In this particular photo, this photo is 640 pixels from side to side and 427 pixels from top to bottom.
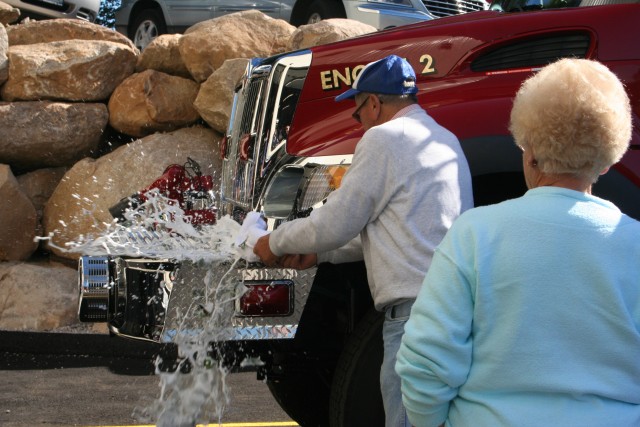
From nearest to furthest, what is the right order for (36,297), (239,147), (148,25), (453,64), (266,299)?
1. (266,299)
2. (453,64)
3. (239,147)
4. (36,297)
5. (148,25)

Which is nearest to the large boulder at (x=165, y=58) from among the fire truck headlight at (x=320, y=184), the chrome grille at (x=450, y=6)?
the chrome grille at (x=450, y=6)

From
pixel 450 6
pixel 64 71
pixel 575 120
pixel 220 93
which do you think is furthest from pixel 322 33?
pixel 575 120

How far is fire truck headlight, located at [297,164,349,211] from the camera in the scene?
4.09 m

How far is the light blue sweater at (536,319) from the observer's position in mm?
2146

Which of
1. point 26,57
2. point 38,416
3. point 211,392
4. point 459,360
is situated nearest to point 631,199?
point 211,392

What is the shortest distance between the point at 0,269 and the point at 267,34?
3.44 m

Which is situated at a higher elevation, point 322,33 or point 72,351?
point 322,33

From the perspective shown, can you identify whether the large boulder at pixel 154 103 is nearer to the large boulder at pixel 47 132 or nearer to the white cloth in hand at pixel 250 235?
the large boulder at pixel 47 132

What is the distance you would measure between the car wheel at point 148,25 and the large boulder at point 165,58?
2804mm

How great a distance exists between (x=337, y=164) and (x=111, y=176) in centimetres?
595

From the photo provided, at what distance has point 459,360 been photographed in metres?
2.21

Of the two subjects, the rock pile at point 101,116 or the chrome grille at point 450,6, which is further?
the chrome grille at point 450,6

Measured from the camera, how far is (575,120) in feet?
7.19

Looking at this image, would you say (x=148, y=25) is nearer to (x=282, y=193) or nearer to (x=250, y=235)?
(x=282, y=193)
